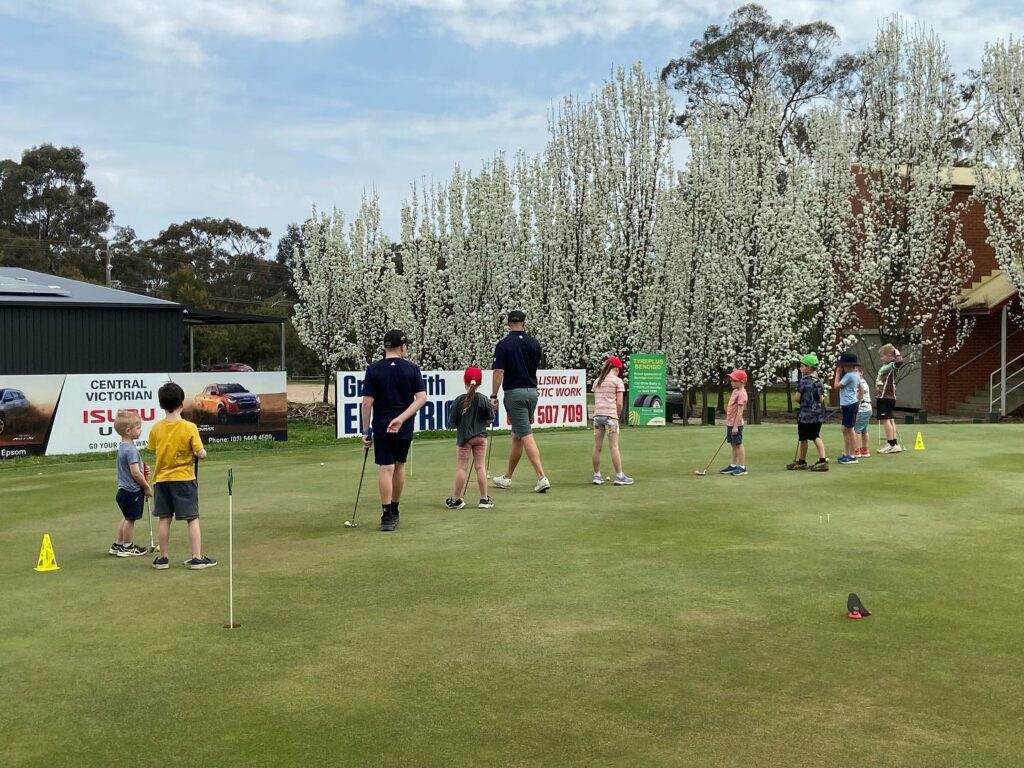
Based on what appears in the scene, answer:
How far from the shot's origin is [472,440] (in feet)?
37.6

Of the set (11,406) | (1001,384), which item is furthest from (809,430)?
(1001,384)

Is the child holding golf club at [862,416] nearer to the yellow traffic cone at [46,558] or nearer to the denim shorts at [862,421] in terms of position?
the denim shorts at [862,421]

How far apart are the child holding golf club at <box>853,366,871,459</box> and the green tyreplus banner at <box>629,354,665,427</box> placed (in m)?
11.3

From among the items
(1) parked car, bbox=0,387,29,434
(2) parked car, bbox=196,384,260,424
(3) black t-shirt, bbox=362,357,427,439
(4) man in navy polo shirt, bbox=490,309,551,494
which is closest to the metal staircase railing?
(2) parked car, bbox=196,384,260,424

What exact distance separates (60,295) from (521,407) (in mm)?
25911

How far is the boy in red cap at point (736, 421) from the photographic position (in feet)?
45.9

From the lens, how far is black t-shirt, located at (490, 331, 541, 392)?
12383 mm

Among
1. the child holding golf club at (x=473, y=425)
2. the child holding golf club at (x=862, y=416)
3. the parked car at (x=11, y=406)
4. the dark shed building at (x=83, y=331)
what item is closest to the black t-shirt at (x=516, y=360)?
the child holding golf club at (x=473, y=425)

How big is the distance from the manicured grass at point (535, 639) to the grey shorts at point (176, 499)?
50cm

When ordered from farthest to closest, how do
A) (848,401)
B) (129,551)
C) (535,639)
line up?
(848,401) < (129,551) < (535,639)

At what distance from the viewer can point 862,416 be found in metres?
16.5

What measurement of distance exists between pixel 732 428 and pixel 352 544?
686 cm

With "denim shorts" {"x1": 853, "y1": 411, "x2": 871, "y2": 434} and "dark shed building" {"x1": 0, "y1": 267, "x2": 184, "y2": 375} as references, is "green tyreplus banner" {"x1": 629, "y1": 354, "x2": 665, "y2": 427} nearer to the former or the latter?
"denim shorts" {"x1": 853, "y1": 411, "x2": 871, "y2": 434}

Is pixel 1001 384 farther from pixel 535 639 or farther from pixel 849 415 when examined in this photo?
pixel 535 639
